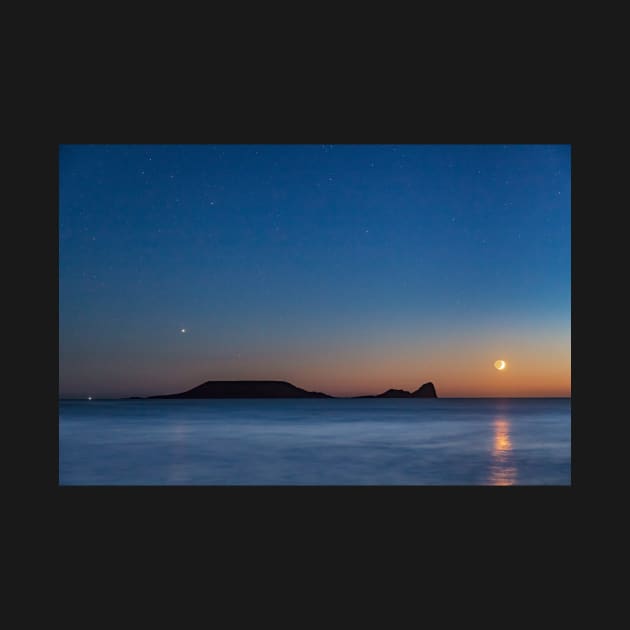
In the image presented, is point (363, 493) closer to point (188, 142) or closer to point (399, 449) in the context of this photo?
point (188, 142)

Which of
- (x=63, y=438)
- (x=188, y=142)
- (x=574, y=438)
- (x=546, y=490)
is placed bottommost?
(x=63, y=438)

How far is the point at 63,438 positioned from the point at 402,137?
41.1 ft

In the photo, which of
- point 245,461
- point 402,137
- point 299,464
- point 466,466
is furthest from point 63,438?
point 402,137

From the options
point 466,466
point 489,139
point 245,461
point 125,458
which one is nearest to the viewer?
point 489,139

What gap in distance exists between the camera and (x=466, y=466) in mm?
8359

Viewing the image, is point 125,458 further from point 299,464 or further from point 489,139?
point 489,139

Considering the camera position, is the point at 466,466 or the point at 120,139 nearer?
the point at 120,139

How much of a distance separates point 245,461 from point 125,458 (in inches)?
81.3

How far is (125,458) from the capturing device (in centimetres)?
966

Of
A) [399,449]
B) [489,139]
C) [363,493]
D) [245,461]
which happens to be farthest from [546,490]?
[399,449]

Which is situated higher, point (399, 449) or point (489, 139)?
point (489, 139)

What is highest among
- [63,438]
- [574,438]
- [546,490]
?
[574,438]

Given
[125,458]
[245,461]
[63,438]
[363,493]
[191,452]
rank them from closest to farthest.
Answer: [363,493] < [245,461] < [125,458] < [191,452] < [63,438]

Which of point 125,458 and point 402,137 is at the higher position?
point 402,137
